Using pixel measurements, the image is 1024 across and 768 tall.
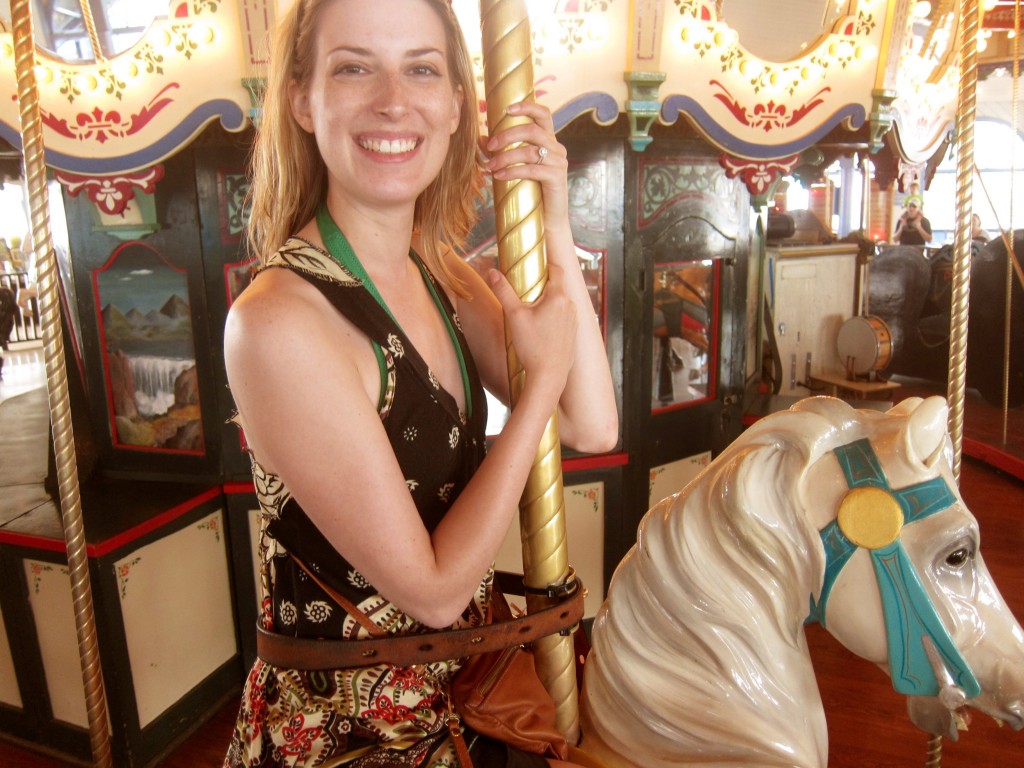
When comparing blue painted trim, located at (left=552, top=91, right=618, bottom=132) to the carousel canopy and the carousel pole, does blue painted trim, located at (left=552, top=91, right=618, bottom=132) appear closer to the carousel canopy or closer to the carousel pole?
the carousel canopy

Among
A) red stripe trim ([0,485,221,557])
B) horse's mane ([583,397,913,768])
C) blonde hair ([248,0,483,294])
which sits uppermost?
blonde hair ([248,0,483,294])

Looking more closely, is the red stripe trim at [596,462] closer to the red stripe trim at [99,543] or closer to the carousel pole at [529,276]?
the red stripe trim at [99,543]

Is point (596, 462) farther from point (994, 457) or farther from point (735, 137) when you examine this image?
point (994, 457)

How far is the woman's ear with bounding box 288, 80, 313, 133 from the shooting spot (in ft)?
3.23

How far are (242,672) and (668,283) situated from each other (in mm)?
2450

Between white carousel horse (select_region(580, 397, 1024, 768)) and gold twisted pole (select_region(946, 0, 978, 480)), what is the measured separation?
1.48ft

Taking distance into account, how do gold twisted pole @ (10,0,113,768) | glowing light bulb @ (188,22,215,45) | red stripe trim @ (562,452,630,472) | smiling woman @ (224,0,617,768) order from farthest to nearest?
red stripe trim @ (562,452,630,472), glowing light bulb @ (188,22,215,45), gold twisted pole @ (10,0,113,768), smiling woman @ (224,0,617,768)

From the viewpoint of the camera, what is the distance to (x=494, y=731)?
39.6 inches

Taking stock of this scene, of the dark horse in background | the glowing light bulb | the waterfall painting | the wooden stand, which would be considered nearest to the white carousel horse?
the glowing light bulb

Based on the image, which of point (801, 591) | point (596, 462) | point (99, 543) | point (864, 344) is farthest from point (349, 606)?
point (864, 344)

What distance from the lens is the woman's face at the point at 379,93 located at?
92 cm

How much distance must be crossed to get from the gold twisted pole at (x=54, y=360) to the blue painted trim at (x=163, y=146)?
45.5 inches

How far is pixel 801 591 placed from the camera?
101 centimetres

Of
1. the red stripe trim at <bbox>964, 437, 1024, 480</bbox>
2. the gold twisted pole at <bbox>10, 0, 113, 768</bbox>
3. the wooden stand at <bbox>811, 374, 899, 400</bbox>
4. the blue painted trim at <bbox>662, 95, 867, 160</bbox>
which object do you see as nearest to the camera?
the gold twisted pole at <bbox>10, 0, 113, 768</bbox>
